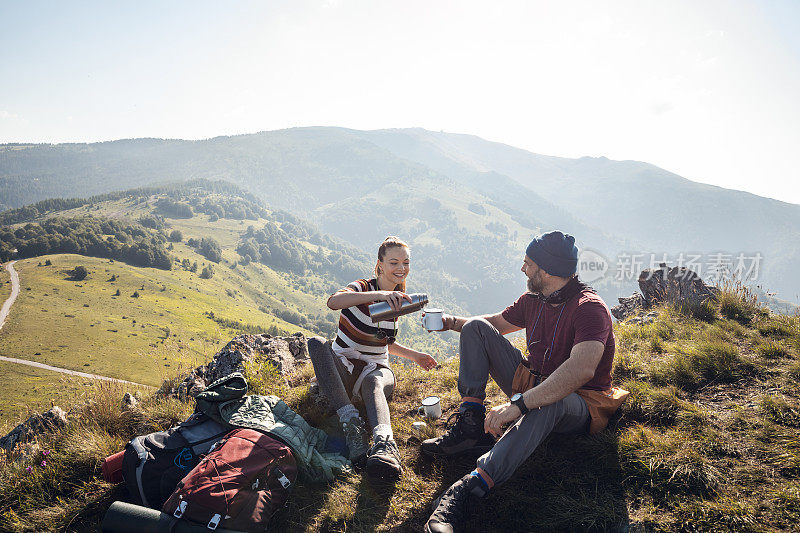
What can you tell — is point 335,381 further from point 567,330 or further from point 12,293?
point 12,293

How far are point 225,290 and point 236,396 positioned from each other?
567ft

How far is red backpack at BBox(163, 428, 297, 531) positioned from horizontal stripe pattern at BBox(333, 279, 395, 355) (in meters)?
1.51

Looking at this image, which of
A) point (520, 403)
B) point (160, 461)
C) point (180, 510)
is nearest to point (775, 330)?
point (520, 403)

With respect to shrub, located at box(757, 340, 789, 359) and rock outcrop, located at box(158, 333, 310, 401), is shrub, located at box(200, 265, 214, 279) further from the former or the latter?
shrub, located at box(757, 340, 789, 359)

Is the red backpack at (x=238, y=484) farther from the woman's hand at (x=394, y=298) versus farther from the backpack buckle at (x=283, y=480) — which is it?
the woman's hand at (x=394, y=298)

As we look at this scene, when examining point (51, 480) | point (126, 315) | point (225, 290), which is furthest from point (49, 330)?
point (51, 480)

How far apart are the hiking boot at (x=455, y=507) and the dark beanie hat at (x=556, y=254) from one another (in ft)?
6.89

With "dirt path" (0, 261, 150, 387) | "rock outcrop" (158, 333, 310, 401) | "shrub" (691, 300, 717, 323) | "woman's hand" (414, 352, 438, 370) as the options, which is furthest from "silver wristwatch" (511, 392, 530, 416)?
"dirt path" (0, 261, 150, 387)

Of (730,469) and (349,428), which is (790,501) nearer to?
(730,469)

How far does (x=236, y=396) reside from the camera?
4293 mm

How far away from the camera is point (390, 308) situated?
424 centimetres

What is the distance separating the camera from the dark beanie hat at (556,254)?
3932 mm

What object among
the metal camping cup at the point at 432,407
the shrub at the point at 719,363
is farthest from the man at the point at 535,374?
the shrub at the point at 719,363

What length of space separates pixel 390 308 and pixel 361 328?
93cm
